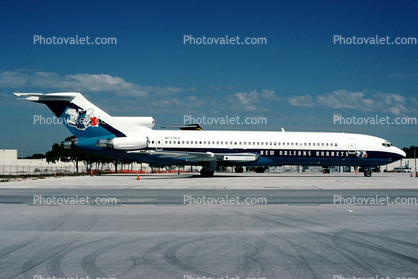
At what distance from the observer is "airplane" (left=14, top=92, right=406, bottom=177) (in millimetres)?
35000

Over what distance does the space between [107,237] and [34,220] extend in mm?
3311

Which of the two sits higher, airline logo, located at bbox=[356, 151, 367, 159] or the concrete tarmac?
airline logo, located at bbox=[356, 151, 367, 159]

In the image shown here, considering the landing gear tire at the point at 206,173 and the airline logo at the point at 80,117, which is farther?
Answer: the landing gear tire at the point at 206,173

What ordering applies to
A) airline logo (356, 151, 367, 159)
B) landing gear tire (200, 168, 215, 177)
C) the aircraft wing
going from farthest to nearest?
landing gear tire (200, 168, 215, 177)
airline logo (356, 151, 367, 159)
the aircraft wing

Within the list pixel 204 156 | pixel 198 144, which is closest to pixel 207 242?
pixel 204 156

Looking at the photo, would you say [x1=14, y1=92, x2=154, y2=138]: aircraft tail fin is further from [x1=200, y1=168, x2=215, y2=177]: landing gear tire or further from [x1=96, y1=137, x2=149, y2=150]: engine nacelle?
[x1=200, y1=168, x2=215, y2=177]: landing gear tire

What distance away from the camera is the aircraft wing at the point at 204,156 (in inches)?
1359

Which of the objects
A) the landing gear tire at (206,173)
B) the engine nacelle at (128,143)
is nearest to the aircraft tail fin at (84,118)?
the engine nacelle at (128,143)

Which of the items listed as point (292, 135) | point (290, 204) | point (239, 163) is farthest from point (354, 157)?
point (290, 204)

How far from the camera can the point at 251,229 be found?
859cm

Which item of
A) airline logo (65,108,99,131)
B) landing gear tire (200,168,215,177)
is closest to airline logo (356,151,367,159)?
landing gear tire (200,168,215,177)

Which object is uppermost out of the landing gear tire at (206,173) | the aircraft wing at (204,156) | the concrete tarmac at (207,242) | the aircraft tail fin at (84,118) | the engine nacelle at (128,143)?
the aircraft tail fin at (84,118)

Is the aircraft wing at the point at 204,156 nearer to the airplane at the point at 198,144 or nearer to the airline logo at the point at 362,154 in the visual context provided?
the airplane at the point at 198,144

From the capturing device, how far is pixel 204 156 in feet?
115
